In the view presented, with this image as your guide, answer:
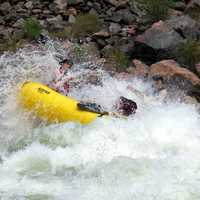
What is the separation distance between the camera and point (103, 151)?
8.95 meters

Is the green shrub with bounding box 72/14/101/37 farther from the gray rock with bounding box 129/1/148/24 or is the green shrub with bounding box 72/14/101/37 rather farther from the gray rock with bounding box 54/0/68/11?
the gray rock with bounding box 129/1/148/24

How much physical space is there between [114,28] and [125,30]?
0.27 meters

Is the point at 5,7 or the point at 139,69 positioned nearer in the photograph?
the point at 139,69

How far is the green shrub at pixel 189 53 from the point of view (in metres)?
12.7

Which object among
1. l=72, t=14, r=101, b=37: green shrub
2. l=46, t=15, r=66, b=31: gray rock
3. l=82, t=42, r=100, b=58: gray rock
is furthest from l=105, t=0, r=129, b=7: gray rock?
l=82, t=42, r=100, b=58: gray rock

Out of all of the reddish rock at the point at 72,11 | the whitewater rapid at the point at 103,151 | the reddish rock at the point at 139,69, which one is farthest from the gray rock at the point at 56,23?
the whitewater rapid at the point at 103,151

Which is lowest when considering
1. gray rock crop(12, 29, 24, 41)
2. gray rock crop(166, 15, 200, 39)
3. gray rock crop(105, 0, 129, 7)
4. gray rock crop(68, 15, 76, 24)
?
gray rock crop(12, 29, 24, 41)

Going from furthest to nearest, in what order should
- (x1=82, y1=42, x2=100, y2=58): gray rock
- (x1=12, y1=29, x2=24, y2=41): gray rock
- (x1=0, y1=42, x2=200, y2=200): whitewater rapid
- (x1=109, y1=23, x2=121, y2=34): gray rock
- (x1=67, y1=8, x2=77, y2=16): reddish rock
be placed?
1. (x1=67, y1=8, x2=77, y2=16): reddish rock
2. (x1=109, y1=23, x2=121, y2=34): gray rock
3. (x1=12, y1=29, x2=24, y2=41): gray rock
4. (x1=82, y1=42, x2=100, y2=58): gray rock
5. (x1=0, y1=42, x2=200, y2=200): whitewater rapid

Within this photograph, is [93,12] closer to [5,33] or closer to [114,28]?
[114,28]

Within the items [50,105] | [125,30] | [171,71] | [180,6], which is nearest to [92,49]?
[125,30]

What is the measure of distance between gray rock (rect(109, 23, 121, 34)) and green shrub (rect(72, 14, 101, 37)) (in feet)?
0.94

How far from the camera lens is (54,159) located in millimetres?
8727

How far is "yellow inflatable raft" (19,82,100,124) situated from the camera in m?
9.82

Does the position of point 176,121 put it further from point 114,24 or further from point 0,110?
point 114,24
